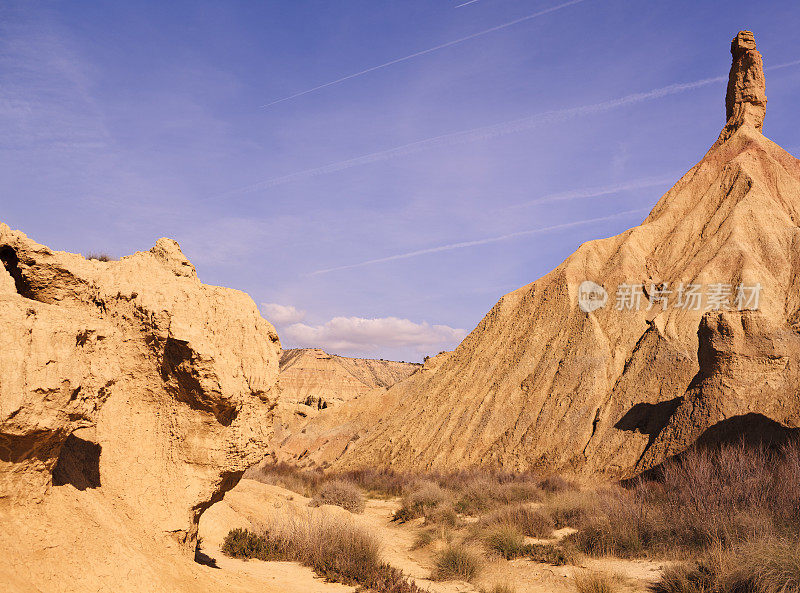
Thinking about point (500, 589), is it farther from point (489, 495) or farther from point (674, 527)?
point (489, 495)

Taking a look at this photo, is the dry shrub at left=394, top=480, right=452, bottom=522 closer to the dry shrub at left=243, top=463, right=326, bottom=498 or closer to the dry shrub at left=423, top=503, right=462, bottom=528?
the dry shrub at left=423, top=503, right=462, bottom=528

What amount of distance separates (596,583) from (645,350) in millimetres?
18576

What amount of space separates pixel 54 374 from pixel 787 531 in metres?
10.0

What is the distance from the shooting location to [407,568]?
Answer: 10461 millimetres

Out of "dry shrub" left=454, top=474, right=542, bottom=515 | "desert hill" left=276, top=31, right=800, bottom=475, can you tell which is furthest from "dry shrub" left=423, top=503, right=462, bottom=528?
"desert hill" left=276, top=31, right=800, bottom=475

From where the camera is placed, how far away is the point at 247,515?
12.1 m

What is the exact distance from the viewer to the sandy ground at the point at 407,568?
7.90m

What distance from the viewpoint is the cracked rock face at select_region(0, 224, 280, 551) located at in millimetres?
4980

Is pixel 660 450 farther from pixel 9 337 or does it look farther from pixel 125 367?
pixel 9 337

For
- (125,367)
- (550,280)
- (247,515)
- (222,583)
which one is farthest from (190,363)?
(550,280)

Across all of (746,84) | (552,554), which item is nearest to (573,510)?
(552,554)

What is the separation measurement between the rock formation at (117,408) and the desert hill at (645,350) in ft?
54.0

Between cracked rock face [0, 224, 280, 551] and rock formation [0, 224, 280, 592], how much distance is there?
13 mm

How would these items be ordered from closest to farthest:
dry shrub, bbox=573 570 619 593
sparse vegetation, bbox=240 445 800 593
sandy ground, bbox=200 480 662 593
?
sparse vegetation, bbox=240 445 800 593 < sandy ground, bbox=200 480 662 593 < dry shrub, bbox=573 570 619 593
